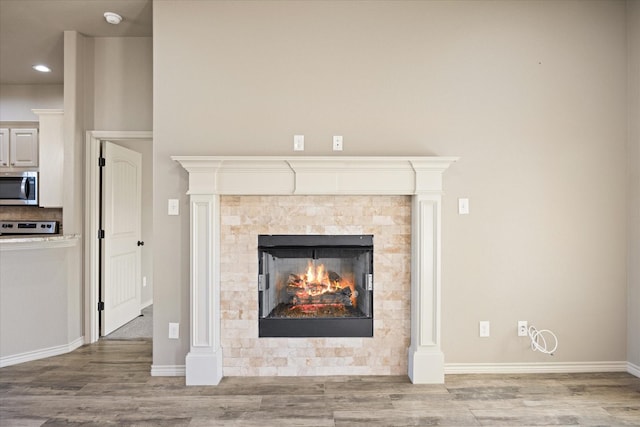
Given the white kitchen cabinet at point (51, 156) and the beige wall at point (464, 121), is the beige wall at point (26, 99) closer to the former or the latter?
the white kitchen cabinet at point (51, 156)

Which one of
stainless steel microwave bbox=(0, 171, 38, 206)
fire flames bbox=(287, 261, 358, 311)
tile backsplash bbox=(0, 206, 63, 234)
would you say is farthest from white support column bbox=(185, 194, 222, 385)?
tile backsplash bbox=(0, 206, 63, 234)

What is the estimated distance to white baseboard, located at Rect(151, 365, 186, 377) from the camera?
9.82ft

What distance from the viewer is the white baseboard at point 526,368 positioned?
119 inches

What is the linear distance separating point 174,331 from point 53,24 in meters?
2.86

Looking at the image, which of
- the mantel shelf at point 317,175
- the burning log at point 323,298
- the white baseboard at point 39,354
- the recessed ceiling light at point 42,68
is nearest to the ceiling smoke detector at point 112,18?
the mantel shelf at point 317,175

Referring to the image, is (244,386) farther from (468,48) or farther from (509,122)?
(468,48)

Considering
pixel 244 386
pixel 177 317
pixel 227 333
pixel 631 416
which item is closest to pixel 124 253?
pixel 177 317

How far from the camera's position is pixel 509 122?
3041 millimetres

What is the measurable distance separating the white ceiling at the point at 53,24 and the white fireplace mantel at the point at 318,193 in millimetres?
1543

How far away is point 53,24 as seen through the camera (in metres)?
3.54

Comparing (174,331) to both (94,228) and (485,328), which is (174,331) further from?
(485,328)

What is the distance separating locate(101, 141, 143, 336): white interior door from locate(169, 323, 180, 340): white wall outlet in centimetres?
137

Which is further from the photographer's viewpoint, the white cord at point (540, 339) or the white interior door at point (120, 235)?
the white interior door at point (120, 235)

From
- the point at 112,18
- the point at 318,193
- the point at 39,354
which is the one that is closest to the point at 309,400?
the point at 318,193
